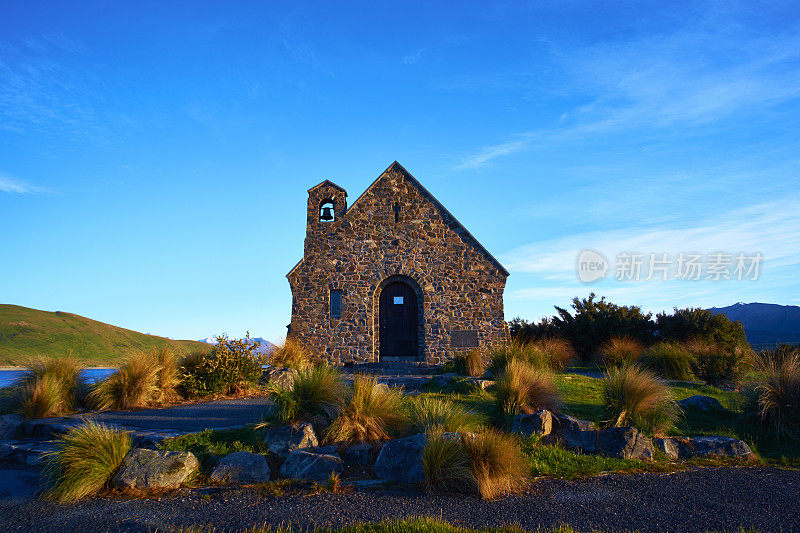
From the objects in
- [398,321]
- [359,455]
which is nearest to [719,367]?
[398,321]

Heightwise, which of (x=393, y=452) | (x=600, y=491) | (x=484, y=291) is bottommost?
(x=600, y=491)

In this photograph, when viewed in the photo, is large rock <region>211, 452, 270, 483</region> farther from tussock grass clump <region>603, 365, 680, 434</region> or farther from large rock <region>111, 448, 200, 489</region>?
tussock grass clump <region>603, 365, 680, 434</region>

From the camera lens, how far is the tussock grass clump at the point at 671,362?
45.9 ft

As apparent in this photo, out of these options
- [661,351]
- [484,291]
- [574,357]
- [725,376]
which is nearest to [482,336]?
[484,291]

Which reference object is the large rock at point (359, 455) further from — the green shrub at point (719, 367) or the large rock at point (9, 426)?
the green shrub at point (719, 367)

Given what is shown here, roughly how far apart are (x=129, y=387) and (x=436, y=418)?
303 inches

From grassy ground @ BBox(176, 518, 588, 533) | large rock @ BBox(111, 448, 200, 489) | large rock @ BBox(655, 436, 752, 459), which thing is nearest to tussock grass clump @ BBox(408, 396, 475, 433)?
grassy ground @ BBox(176, 518, 588, 533)

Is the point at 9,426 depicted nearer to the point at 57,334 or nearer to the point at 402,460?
the point at 402,460

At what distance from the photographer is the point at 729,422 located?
941cm

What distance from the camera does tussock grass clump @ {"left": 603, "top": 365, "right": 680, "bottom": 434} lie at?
27.1ft

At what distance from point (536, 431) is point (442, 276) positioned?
12006 mm

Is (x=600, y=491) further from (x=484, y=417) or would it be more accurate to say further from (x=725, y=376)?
(x=725, y=376)

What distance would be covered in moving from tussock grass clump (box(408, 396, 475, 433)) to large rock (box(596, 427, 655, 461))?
215cm

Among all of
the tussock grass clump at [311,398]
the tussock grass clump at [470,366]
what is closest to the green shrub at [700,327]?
the tussock grass clump at [470,366]
